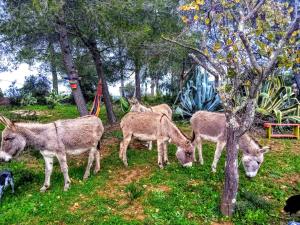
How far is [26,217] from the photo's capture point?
21.3 ft

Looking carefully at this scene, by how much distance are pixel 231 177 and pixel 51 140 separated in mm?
4157

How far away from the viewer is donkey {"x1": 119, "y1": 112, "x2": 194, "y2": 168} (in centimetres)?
902

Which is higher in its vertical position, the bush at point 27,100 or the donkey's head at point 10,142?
the donkey's head at point 10,142

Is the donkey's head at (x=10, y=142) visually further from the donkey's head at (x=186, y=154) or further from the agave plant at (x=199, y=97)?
the agave plant at (x=199, y=97)

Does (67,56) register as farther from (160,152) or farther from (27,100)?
(27,100)

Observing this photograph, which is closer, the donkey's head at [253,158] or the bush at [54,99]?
the donkey's head at [253,158]

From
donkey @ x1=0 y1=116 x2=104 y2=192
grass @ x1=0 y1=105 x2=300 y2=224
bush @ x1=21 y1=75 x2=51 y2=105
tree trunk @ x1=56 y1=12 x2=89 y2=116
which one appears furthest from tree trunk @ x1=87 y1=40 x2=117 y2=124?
bush @ x1=21 y1=75 x2=51 y2=105

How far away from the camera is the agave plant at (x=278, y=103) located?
13.6m

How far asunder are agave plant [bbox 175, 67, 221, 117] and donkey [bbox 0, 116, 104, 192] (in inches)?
287

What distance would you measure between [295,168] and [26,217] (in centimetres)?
708

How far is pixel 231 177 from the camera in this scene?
6480 mm

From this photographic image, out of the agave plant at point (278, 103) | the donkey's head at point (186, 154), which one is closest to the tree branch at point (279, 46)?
the donkey's head at point (186, 154)

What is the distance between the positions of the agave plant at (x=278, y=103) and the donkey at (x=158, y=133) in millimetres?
5778

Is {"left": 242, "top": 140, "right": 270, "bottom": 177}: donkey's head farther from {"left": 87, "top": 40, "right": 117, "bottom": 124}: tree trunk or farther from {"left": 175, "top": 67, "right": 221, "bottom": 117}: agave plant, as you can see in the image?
{"left": 87, "top": 40, "right": 117, "bottom": 124}: tree trunk
